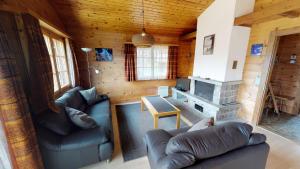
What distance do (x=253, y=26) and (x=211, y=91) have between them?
169 centimetres

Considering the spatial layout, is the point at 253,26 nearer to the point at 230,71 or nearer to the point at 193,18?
the point at 230,71

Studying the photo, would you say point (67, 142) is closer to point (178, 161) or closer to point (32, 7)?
point (178, 161)

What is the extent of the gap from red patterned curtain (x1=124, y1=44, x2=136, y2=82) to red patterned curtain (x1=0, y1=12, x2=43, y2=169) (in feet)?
9.40

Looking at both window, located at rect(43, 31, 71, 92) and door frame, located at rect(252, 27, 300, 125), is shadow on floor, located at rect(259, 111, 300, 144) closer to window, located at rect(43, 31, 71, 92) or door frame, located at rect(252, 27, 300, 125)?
door frame, located at rect(252, 27, 300, 125)

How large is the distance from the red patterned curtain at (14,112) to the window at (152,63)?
10.8 ft

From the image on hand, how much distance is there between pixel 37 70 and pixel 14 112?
683 millimetres

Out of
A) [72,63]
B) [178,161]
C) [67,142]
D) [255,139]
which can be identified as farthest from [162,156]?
[72,63]

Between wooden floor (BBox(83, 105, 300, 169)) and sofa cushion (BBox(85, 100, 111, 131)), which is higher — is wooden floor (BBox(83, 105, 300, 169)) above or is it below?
below

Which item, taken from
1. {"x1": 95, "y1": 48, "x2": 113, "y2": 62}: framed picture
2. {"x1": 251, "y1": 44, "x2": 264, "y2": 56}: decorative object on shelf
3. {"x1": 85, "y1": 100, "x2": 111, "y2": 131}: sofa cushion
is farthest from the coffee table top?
{"x1": 251, "y1": 44, "x2": 264, "y2": 56}: decorative object on shelf

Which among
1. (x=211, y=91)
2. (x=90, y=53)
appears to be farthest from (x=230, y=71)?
(x=90, y=53)

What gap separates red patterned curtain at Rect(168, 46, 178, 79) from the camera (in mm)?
4580

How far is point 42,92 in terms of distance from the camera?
1650 millimetres

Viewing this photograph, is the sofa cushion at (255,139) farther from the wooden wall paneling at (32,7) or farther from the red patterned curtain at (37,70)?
the wooden wall paneling at (32,7)

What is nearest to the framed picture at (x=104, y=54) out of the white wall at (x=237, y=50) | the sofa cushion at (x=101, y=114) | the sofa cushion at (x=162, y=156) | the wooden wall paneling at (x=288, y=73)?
the sofa cushion at (x=101, y=114)
